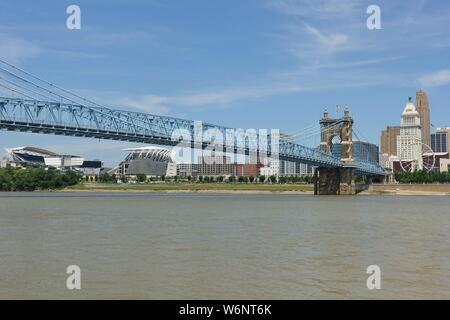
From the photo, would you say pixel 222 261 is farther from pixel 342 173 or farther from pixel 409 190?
pixel 409 190

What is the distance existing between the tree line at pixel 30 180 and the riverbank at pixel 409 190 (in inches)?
2827

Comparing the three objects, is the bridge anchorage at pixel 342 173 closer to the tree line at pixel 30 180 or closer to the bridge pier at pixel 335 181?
the bridge pier at pixel 335 181

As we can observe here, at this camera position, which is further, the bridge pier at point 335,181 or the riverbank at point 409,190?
the riverbank at point 409,190

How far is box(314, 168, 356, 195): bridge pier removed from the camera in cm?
10369

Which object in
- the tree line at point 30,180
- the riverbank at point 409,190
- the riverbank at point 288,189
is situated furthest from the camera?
the tree line at point 30,180

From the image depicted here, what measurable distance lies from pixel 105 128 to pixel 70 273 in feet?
200

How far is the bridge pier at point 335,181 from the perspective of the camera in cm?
10369

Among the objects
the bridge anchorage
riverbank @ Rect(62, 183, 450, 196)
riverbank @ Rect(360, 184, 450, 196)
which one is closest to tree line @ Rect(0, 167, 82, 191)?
riverbank @ Rect(62, 183, 450, 196)

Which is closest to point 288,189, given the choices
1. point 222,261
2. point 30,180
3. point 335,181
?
point 335,181

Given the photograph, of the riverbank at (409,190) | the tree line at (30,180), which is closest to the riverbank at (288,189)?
the riverbank at (409,190)
